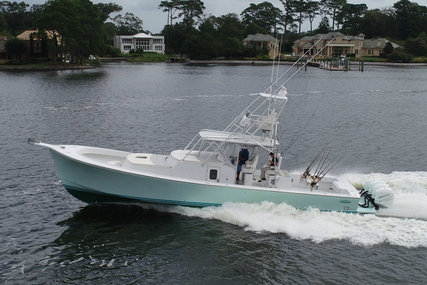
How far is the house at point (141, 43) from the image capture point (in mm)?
158500

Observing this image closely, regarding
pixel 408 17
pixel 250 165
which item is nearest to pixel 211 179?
pixel 250 165

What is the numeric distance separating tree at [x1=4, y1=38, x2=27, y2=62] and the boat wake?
97137 mm

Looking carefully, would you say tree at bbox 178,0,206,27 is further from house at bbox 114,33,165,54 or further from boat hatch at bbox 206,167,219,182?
boat hatch at bbox 206,167,219,182

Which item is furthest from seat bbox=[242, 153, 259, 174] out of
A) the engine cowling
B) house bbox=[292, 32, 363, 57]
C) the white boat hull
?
house bbox=[292, 32, 363, 57]

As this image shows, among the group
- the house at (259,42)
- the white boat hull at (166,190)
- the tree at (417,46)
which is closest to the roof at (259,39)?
the house at (259,42)

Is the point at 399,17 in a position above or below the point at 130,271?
above

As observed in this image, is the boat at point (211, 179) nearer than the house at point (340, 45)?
Yes

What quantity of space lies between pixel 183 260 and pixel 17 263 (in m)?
5.25

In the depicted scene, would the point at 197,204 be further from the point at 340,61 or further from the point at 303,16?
the point at 303,16

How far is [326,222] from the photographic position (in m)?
17.2

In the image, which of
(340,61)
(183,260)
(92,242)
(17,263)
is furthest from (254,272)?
(340,61)

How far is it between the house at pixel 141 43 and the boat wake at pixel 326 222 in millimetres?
145195

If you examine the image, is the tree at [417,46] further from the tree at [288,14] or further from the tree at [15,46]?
the tree at [15,46]

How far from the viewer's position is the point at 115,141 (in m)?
32.0
